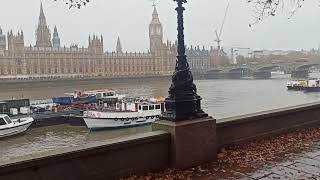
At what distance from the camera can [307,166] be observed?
4594 millimetres

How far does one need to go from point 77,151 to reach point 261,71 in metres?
87.1

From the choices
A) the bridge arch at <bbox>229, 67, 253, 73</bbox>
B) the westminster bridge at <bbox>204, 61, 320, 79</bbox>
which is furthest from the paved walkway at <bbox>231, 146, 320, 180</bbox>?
the bridge arch at <bbox>229, 67, 253, 73</bbox>

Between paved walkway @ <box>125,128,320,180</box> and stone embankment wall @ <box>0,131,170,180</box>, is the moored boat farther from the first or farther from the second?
stone embankment wall @ <box>0,131,170,180</box>

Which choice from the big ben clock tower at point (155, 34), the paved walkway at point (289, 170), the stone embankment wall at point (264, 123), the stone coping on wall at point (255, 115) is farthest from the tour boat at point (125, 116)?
the big ben clock tower at point (155, 34)

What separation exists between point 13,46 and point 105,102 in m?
61.3

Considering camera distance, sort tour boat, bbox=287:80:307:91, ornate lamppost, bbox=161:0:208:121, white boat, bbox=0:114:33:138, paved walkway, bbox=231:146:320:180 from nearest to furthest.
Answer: paved walkway, bbox=231:146:320:180 < ornate lamppost, bbox=161:0:208:121 < white boat, bbox=0:114:33:138 < tour boat, bbox=287:80:307:91

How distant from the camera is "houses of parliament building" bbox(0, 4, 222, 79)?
85.8 metres

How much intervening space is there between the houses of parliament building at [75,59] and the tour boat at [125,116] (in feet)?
198

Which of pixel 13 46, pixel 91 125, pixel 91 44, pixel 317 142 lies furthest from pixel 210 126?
pixel 91 44

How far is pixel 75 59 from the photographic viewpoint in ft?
307

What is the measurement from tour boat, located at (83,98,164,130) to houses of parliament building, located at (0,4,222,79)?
6036cm

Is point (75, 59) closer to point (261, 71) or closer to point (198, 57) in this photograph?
point (261, 71)

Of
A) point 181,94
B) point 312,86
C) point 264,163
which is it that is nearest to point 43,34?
point 312,86

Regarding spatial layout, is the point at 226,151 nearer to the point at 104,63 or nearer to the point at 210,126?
the point at 210,126
